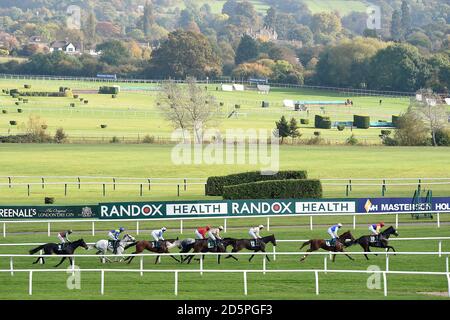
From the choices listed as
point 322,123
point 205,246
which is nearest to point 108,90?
point 322,123

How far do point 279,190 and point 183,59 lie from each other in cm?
8903

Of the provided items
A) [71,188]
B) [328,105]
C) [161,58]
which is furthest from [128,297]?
[161,58]

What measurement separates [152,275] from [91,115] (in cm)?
6458

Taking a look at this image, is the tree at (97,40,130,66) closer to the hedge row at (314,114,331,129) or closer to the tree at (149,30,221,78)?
the tree at (149,30,221,78)

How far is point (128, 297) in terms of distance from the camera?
19.9 metres

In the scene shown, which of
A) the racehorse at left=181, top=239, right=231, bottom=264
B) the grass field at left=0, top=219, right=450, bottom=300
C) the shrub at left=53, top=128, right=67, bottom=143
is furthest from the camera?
the shrub at left=53, top=128, right=67, bottom=143

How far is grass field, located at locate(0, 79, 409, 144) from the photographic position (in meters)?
72.9

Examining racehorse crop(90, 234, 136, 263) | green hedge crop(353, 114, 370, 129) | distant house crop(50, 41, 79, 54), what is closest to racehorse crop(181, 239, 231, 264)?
racehorse crop(90, 234, 136, 263)

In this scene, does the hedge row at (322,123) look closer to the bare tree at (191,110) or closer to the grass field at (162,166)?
the bare tree at (191,110)

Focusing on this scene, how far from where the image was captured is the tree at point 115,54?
13738 centimetres

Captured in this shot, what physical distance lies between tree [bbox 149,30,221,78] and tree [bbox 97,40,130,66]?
1138 cm

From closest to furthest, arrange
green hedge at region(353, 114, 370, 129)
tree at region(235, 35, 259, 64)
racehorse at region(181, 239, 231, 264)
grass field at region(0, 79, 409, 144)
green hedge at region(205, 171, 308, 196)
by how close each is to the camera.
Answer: racehorse at region(181, 239, 231, 264) < green hedge at region(205, 171, 308, 196) < grass field at region(0, 79, 409, 144) < green hedge at region(353, 114, 370, 129) < tree at region(235, 35, 259, 64)
